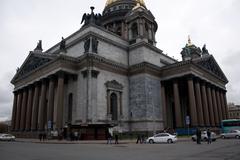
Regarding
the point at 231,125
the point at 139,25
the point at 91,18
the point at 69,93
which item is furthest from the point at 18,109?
the point at 231,125

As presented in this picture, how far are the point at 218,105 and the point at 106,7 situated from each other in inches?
1654

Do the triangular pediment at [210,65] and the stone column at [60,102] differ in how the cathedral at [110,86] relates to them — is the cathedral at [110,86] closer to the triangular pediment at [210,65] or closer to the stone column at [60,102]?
the stone column at [60,102]

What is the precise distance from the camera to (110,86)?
41344 mm

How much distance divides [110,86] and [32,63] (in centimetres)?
1898

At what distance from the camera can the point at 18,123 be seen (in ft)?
169

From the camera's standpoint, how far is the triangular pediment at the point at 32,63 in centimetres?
4480

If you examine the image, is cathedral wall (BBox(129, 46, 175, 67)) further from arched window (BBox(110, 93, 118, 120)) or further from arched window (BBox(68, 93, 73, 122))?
arched window (BBox(68, 93, 73, 122))

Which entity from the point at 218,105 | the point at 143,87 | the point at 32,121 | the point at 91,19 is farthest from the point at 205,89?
the point at 32,121

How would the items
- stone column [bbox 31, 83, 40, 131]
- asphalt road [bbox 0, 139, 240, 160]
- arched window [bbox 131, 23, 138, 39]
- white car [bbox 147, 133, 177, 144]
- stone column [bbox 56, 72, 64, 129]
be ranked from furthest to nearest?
1. arched window [bbox 131, 23, 138, 39]
2. stone column [bbox 31, 83, 40, 131]
3. stone column [bbox 56, 72, 64, 129]
4. white car [bbox 147, 133, 177, 144]
5. asphalt road [bbox 0, 139, 240, 160]

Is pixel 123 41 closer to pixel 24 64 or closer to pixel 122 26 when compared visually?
pixel 122 26

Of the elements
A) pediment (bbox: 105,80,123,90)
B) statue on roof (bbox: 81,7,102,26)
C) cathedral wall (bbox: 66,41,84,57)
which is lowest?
pediment (bbox: 105,80,123,90)

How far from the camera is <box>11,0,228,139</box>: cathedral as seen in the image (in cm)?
3816

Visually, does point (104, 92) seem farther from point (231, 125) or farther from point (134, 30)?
point (231, 125)

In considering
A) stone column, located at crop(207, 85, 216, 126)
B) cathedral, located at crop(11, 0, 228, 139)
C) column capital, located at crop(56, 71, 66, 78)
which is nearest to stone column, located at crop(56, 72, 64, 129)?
column capital, located at crop(56, 71, 66, 78)
